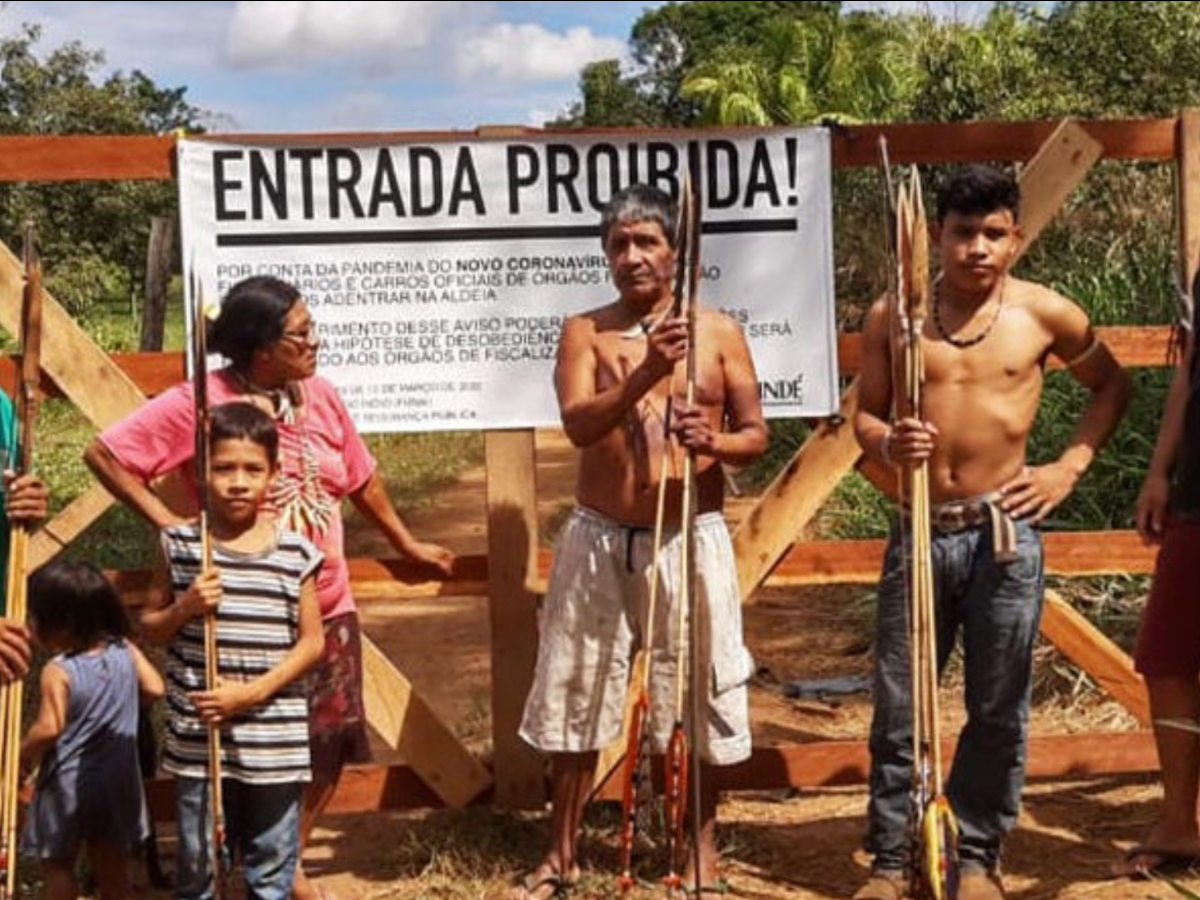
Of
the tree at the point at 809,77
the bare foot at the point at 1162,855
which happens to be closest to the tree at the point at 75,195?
the tree at the point at 809,77

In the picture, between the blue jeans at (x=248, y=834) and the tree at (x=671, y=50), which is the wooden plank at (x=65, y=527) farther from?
the tree at (x=671, y=50)

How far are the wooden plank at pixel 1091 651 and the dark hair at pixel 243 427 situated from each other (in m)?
2.30

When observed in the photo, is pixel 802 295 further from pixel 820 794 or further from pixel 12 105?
pixel 12 105

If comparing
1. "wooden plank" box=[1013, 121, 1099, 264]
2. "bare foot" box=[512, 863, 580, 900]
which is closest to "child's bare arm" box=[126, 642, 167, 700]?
"bare foot" box=[512, 863, 580, 900]

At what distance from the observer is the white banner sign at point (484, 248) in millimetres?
4246

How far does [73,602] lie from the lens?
385 centimetres

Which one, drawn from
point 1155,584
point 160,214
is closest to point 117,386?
point 1155,584

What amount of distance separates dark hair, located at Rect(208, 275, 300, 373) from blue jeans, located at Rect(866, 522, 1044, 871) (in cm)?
160

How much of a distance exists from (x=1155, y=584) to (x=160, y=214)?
12.5 metres

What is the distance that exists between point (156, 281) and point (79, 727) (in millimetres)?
8188

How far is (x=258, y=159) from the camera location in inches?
167

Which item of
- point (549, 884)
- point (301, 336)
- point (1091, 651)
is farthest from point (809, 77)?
point (301, 336)

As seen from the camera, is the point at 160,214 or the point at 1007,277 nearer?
the point at 1007,277

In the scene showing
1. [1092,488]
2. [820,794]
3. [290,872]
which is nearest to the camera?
[290,872]
